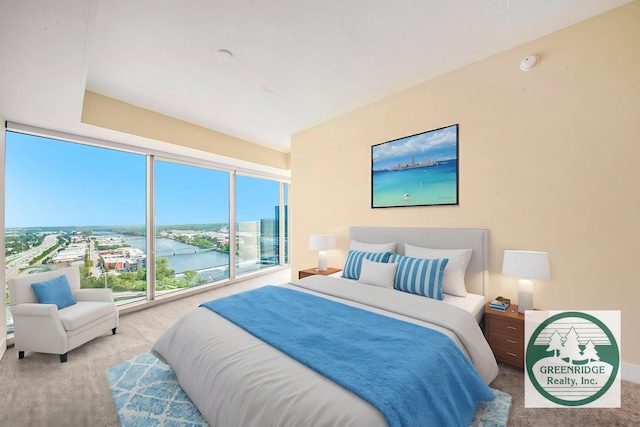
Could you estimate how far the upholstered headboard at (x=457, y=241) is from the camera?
2500mm

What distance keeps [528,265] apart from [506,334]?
0.61m

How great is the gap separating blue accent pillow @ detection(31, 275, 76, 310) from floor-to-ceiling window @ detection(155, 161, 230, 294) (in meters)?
1.31

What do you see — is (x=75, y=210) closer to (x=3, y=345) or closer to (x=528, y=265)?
(x=3, y=345)

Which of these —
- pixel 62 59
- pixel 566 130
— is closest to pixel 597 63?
pixel 566 130

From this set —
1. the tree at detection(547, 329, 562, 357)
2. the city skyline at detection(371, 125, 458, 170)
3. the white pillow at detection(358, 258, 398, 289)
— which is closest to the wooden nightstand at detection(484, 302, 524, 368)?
the tree at detection(547, 329, 562, 357)

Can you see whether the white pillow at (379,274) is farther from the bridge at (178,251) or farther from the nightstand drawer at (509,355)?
the bridge at (178,251)

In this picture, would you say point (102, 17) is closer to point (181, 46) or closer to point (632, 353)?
point (181, 46)

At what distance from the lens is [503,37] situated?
7.32ft

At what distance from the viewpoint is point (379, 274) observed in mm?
2627

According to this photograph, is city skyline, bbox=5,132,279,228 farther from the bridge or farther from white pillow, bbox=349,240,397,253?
white pillow, bbox=349,240,397,253

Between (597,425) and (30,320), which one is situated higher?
(30,320)

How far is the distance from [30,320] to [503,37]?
4.94m

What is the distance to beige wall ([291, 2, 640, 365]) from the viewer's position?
1.92 metres

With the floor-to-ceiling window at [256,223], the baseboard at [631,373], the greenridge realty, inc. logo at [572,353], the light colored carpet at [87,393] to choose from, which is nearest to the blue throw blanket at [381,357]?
the light colored carpet at [87,393]
